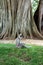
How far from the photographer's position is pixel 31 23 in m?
Result: 13.4

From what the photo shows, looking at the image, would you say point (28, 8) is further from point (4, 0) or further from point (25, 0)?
point (4, 0)

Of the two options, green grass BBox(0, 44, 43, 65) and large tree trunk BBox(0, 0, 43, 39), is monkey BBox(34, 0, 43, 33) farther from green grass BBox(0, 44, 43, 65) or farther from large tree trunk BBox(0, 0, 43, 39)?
green grass BBox(0, 44, 43, 65)

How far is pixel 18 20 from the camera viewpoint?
43.6 feet

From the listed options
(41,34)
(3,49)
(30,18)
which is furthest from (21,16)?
(3,49)

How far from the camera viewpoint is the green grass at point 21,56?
24.5 feet

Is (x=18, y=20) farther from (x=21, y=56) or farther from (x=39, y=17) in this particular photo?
(x=21, y=56)

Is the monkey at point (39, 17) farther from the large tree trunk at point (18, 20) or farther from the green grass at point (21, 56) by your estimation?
the green grass at point (21, 56)

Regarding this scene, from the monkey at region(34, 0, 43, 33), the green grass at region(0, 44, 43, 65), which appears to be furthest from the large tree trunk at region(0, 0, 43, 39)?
the green grass at region(0, 44, 43, 65)

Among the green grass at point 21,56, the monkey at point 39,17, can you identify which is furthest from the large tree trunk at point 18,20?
the green grass at point 21,56

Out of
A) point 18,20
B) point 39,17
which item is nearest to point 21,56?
point 18,20

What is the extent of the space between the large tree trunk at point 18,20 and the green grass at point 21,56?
4349 mm

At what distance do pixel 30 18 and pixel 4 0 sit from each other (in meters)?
1.56

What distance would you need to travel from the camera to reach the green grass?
294 inches

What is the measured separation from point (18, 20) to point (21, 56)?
541 cm
